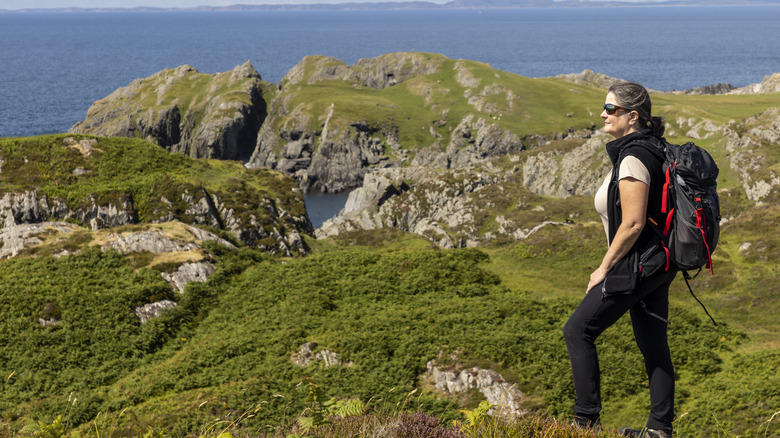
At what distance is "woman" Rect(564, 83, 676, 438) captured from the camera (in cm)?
641

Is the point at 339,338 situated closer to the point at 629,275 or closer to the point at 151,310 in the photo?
the point at 151,310

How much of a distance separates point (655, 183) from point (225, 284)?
23.5m

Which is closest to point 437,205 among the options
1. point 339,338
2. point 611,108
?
point 339,338

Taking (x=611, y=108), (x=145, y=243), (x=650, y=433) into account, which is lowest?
(x=145, y=243)

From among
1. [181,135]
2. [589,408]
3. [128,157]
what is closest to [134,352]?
[589,408]

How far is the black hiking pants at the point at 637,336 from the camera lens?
6680mm

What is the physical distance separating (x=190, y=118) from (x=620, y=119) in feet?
642

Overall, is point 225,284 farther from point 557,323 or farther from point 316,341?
point 557,323

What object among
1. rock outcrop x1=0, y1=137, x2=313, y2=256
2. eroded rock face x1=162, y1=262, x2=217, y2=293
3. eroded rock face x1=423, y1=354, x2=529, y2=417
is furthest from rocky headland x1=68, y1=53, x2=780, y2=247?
eroded rock face x1=423, y1=354, x2=529, y2=417

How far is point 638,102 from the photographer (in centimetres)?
686

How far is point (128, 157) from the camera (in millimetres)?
50844

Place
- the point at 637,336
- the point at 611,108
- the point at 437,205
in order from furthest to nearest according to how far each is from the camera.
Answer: the point at 437,205 → the point at 637,336 → the point at 611,108

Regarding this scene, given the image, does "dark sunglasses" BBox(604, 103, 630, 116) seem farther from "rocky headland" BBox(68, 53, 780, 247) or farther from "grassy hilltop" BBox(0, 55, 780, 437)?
"rocky headland" BBox(68, 53, 780, 247)

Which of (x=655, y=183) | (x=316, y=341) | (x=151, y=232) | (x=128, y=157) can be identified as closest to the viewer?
(x=655, y=183)
